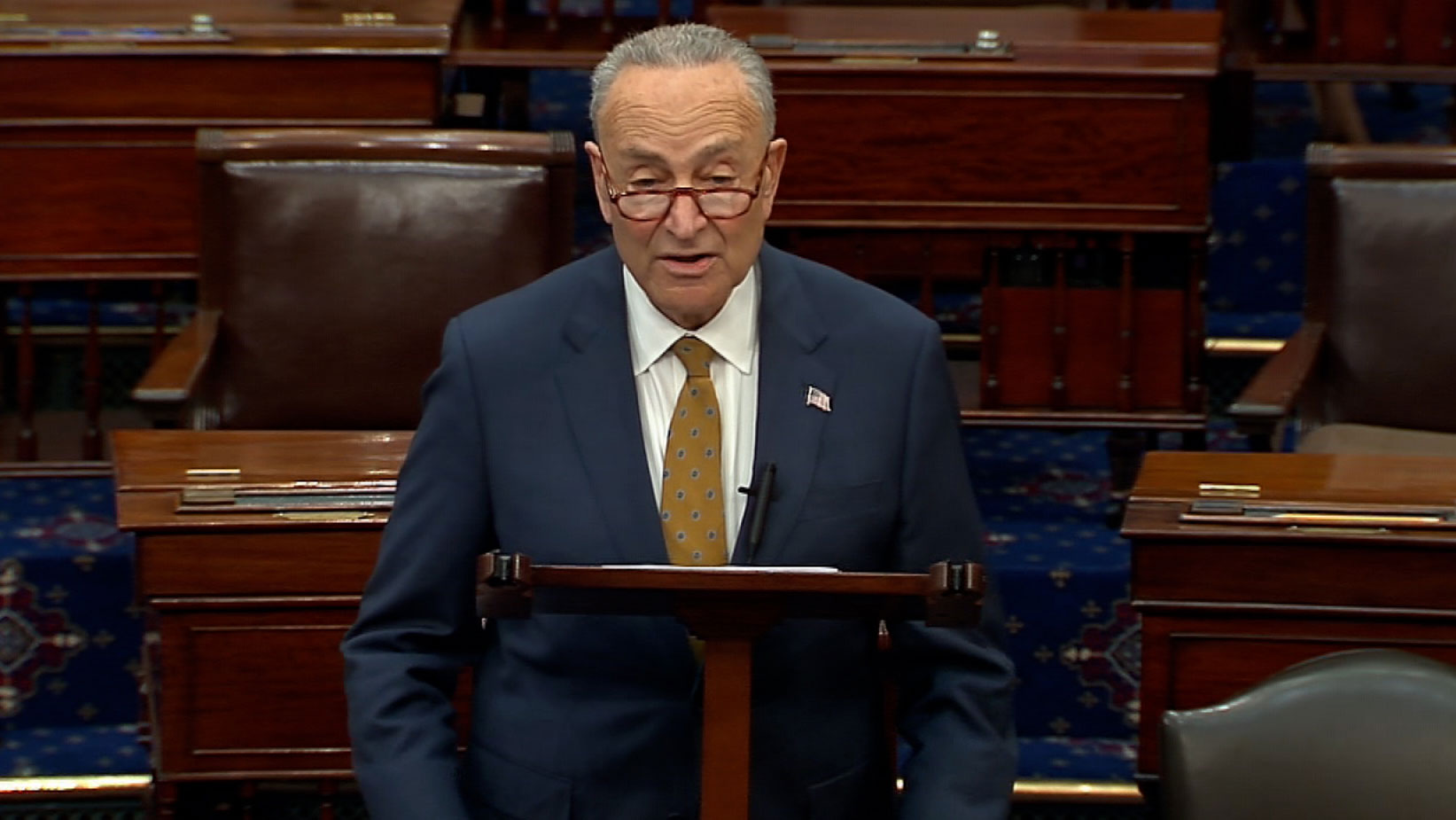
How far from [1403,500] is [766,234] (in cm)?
124

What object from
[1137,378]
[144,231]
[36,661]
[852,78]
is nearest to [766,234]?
[852,78]

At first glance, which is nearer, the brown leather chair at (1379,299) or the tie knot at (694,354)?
the tie knot at (694,354)

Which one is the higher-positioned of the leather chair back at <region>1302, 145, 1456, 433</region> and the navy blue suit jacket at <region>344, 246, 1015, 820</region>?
the leather chair back at <region>1302, 145, 1456, 433</region>

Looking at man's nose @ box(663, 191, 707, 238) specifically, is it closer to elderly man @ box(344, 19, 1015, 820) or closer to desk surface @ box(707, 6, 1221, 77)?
elderly man @ box(344, 19, 1015, 820)

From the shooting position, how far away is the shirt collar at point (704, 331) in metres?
1.74

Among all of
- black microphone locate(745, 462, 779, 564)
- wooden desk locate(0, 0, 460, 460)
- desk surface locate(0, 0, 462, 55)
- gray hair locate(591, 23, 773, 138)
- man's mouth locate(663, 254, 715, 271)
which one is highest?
desk surface locate(0, 0, 462, 55)

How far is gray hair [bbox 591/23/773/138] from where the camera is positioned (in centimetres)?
167

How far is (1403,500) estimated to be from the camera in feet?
8.25

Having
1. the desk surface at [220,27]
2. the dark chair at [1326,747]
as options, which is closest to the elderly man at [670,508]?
the dark chair at [1326,747]

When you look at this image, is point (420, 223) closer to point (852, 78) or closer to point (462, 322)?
point (852, 78)

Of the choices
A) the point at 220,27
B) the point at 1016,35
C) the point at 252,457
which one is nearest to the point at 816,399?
the point at 252,457

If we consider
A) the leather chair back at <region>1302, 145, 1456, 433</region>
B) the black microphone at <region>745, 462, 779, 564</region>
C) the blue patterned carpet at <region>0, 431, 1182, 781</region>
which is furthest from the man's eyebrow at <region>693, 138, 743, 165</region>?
the leather chair back at <region>1302, 145, 1456, 433</region>

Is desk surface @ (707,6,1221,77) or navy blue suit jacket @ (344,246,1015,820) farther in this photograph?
desk surface @ (707,6,1221,77)

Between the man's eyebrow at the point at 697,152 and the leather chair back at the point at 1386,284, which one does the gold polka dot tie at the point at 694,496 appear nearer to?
the man's eyebrow at the point at 697,152
